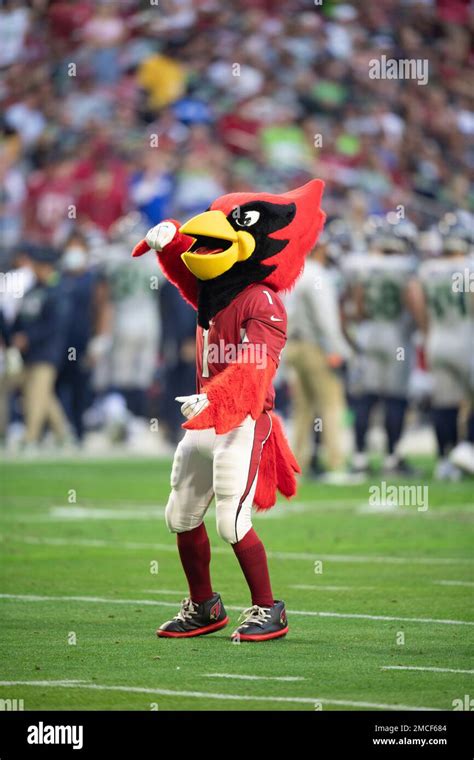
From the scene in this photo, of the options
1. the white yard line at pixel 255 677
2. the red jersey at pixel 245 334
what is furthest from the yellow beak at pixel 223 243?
the white yard line at pixel 255 677

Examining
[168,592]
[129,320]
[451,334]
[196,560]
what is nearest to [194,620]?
[196,560]

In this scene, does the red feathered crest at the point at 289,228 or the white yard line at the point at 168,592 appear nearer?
the red feathered crest at the point at 289,228

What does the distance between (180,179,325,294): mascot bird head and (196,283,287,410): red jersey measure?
0.09m

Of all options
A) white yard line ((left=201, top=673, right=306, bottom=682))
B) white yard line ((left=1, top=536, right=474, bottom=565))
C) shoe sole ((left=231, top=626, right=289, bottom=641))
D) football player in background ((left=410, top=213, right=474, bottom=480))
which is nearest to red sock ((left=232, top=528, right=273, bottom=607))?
shoe sole ((left=231, top=626, right=289, bottom=641))

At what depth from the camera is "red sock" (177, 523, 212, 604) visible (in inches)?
309

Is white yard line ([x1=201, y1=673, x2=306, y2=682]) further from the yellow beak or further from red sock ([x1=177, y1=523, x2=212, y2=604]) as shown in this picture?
the yellow beak

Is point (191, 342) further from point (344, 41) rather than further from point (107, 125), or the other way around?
point (344, 41)

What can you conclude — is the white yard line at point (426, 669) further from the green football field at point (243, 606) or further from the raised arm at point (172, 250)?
the raised arm at point (172, 250)

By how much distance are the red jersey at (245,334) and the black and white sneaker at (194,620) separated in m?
0.96

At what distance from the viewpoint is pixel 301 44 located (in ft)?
88.5

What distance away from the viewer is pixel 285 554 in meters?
11.0

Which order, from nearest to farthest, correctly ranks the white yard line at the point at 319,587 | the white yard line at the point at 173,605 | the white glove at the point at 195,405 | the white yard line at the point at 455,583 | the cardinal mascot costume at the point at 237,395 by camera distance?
1. the white glove at the point at 195,405
2. the cardinal mascot costume at the point at 237,395
3. the white yard line at the point at 173,605
4. the white yard line at the point at 319,587
5. the white yard line at the point at 455,583

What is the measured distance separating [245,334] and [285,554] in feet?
11.6

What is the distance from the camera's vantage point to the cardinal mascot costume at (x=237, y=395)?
7602 millimetres
